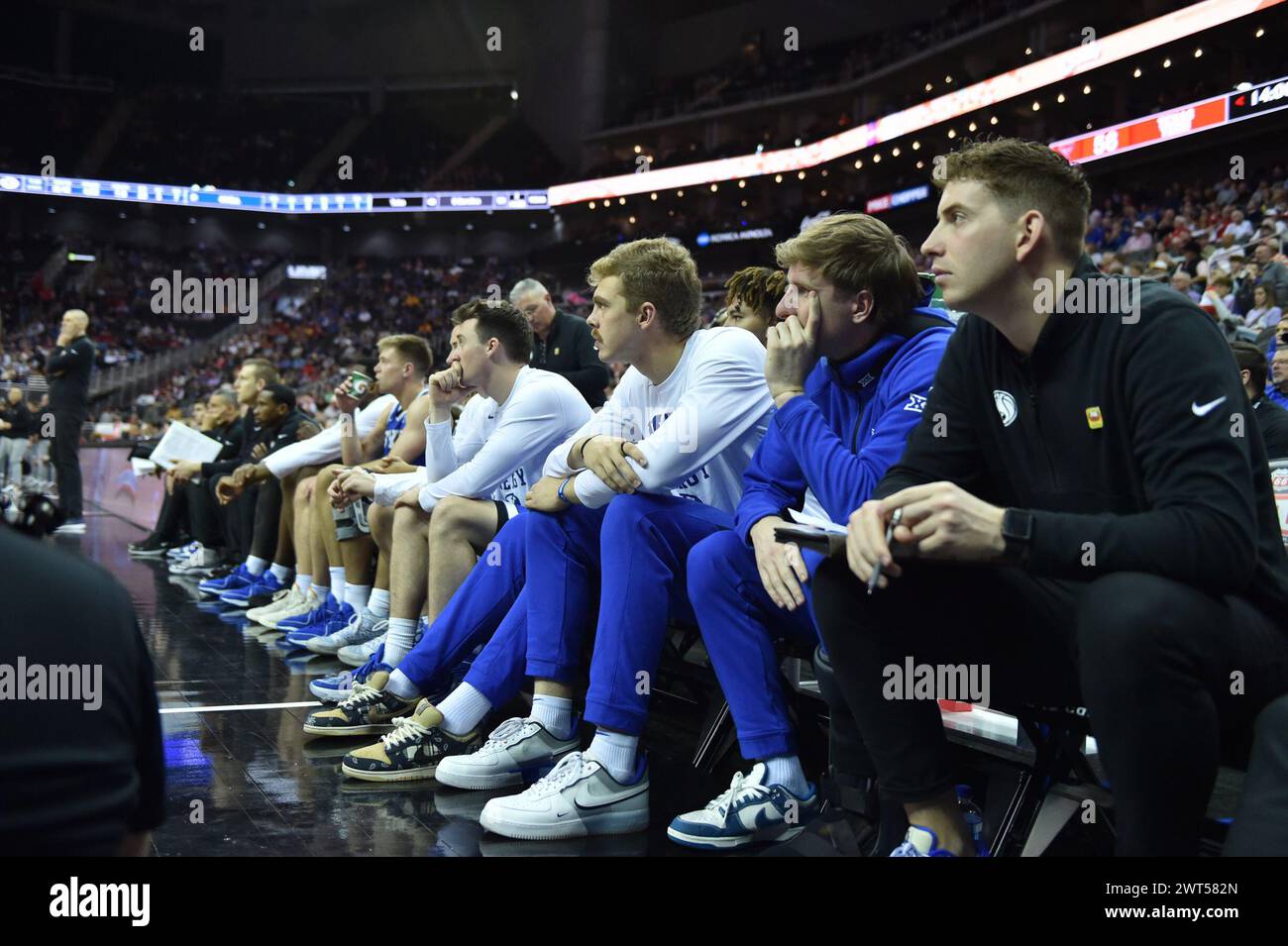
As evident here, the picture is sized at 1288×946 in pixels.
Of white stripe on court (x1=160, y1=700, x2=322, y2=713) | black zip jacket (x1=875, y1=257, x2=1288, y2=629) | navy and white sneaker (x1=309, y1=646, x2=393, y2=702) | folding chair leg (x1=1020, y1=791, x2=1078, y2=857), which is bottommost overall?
white stripe on court (x1=160, y1=700, x2=322, y2=713)

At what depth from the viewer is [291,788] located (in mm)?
2650

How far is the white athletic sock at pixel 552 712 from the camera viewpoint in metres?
2.69

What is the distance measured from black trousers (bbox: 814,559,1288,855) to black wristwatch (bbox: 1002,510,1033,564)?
0.32 ft

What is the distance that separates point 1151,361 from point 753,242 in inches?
928

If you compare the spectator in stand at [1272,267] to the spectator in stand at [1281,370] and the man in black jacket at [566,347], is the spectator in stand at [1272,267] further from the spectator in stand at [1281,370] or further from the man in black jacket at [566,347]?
the man in black jacket at [566,347]

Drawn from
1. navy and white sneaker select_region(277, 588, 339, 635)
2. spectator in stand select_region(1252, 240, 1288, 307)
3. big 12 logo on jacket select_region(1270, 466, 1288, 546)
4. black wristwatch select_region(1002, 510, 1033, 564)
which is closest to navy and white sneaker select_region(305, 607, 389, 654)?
navy and white sneaker select_region(277, 588, 339, 635)

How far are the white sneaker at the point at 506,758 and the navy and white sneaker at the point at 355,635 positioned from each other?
1707mm

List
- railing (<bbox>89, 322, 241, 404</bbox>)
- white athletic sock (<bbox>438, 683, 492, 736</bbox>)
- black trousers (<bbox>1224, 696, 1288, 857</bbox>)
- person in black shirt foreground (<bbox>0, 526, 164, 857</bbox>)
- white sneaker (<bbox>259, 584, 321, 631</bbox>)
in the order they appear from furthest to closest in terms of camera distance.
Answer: railing (<bbox>89, 322, 241, 404</bbox>) < white sneaker (<bbox>259, 584, 321, 631</bbox>) < white athletic sock (<bbox>438, 683, 492, 736</bbox>) < black trousers (<bbox>1224, 696, 1288, 857</bbox>) < person in black shirt foreground (<bbox>0, 526, 164, 857</bbox>)

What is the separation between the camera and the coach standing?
8.20 meters

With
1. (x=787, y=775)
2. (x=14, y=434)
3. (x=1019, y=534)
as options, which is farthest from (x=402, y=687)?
(x=14, y=434)

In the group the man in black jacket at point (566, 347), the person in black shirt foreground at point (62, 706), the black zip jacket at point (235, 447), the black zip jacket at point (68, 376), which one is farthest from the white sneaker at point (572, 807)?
the black zip jacket at point (68, 376)

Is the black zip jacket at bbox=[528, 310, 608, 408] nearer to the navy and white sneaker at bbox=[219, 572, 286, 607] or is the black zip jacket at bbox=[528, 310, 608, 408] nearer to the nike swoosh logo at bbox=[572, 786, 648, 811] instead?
the navy and white sneaker at bbox=[219, 572, 286, 607]

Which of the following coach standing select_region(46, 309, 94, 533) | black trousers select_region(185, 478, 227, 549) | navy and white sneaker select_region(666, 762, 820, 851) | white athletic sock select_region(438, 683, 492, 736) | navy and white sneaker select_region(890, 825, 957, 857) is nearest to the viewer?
navy and white sneaker select_region(890, 825, 957, 857)
